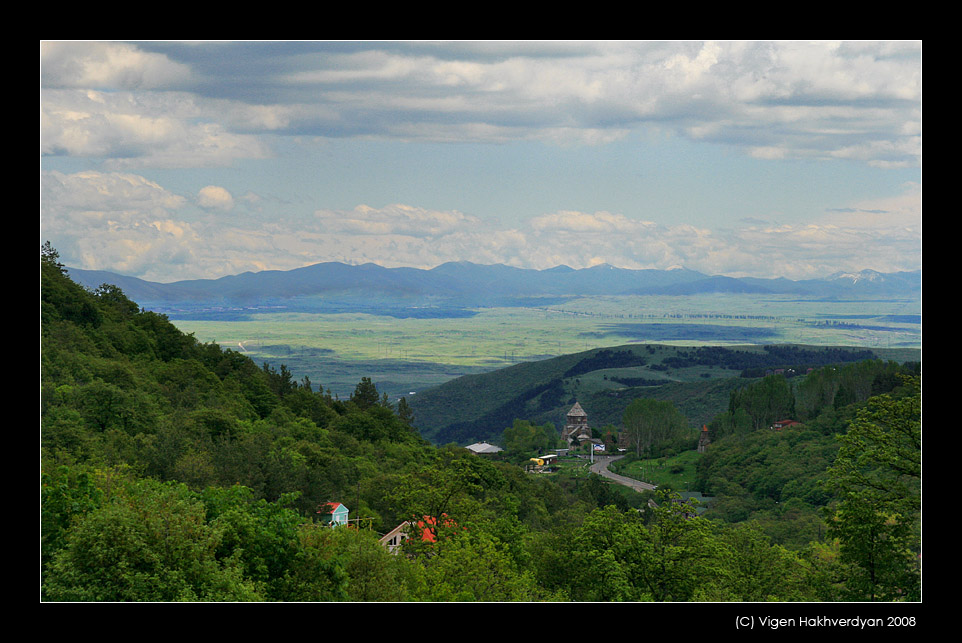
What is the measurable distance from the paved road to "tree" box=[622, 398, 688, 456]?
2295 millimetres

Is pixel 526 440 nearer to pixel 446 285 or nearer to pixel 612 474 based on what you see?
pixel 612 474

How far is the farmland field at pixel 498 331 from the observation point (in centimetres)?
3347

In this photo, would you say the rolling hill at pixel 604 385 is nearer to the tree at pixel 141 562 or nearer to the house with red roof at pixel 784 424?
the house with red roof at pixel 784 424

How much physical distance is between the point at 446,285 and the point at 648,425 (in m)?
35.8

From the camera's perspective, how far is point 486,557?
10711 mm

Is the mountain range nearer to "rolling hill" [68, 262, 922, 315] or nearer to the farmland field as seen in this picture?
"rolling hill" [68, 262, 922, 315]

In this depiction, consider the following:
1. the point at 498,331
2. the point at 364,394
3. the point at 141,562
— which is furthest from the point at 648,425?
the point at 141,562

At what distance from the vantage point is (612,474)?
2114 inches

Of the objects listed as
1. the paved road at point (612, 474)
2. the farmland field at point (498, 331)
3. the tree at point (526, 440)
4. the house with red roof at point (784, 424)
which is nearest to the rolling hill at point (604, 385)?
the tree at point (526, 440)

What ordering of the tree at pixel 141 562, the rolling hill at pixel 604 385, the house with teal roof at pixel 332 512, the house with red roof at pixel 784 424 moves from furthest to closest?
the rolling hill at pixel 604 385 → the house with red roof at pixel 784 424 → the house with teal roof at pixel 332 512 → the tree at pixel 141 562

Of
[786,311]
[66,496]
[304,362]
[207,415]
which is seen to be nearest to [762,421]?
[786,311]

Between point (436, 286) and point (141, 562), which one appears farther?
point (436, 286)

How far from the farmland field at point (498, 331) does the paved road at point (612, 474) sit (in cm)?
925

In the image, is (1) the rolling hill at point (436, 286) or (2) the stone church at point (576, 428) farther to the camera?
(2) the stone church at point (576, 428)
